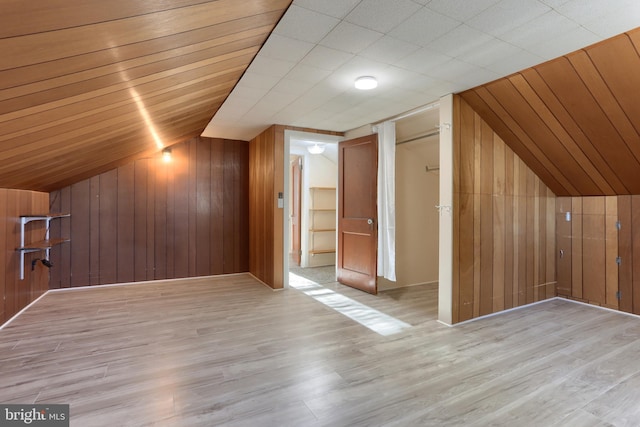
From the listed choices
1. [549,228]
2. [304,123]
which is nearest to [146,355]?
[304,123]

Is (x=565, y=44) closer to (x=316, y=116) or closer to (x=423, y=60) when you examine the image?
(x=423, y=60)

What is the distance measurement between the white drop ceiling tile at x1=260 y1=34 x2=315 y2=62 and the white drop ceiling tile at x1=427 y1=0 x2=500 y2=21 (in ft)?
2.80

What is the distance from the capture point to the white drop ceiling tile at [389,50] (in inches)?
85.0

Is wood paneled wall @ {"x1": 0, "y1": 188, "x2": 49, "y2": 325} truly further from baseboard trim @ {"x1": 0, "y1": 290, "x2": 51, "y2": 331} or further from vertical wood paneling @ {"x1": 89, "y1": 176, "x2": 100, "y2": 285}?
vertical wood paneling @ {"x1": 89, "y1": 176, "x2": 100, "y2": 285}

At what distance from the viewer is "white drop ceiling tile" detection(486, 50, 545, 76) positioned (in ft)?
7.78

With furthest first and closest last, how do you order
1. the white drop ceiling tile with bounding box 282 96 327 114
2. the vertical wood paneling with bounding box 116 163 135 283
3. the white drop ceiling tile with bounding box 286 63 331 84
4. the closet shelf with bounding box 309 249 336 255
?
1. the closet shelf with bounding box 309 249 336 255
2. the vertical wood paneling with bounding box 116 163 135 283
3. the white drop ceiling tile with bounding box 282 96 327 114
4. the white drop ceiling tile with bounding box 286 63 331 84

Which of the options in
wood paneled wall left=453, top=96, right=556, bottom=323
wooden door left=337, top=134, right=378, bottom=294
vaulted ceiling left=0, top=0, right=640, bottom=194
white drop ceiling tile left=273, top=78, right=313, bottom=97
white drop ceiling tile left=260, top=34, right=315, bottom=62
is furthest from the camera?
wooden door left=337, top=134, right=378, bottom=294

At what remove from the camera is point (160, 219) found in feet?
16.6

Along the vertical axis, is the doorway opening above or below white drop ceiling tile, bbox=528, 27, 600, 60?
below

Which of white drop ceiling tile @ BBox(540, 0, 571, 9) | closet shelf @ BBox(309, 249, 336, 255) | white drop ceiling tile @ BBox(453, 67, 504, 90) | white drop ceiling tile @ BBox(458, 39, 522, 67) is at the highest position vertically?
white drop ceiling tile @ BBox(453, 67, 504, 90)

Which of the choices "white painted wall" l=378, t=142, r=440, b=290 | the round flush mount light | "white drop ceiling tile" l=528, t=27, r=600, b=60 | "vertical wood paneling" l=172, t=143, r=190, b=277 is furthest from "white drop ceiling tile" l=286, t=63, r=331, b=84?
"vertical wood paneling" l=172, t=143, r=190, b=277

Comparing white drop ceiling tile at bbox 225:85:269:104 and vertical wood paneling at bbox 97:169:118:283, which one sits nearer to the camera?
white drop ceiling tile at bbox 225:85:269:104

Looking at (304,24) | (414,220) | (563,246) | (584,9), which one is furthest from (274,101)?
(563,246)

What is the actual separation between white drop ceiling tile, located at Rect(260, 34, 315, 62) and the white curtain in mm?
2029
